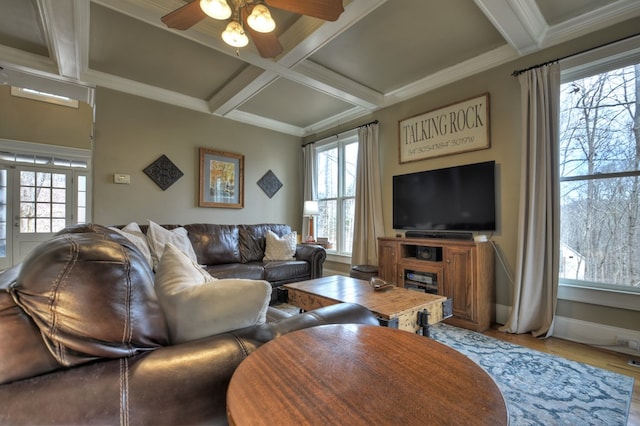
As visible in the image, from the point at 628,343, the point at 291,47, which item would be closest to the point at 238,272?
the point at 291,47

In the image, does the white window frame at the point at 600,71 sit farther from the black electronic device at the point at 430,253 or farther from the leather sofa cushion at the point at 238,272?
the leather sofa cushion at the point at 238,272

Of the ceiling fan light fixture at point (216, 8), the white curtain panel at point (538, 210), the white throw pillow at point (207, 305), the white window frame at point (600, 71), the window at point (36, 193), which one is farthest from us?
the window at point (36, 193)

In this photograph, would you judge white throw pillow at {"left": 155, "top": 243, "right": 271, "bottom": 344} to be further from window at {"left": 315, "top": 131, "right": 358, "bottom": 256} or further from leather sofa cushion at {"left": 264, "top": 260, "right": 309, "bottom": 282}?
window at {"left": 315, "top": 131, "right": 358, "bottom": 256}

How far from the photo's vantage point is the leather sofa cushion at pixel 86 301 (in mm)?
628

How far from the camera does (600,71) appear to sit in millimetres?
2416

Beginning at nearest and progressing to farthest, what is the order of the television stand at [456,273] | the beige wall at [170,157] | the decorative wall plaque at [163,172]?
the television stand at [456,273] → the beige wall at [170,157] → the decorative wall plaque at [163,172]

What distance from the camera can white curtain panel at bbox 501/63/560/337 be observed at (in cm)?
248

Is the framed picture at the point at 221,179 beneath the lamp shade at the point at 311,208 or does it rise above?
above

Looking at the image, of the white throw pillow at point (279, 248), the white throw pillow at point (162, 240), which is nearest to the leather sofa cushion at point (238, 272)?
the white throw pillow at point (162, 240)

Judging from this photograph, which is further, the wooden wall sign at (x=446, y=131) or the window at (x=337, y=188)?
the window at (x=337, y=188)

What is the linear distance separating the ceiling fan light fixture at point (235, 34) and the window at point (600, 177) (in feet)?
9.15

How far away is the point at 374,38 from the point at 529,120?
1.59 meters

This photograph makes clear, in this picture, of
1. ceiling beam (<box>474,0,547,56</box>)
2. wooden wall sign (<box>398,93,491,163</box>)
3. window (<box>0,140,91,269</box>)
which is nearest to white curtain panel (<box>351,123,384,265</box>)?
wooden wall sign (<box>398,93,491,163</box>)

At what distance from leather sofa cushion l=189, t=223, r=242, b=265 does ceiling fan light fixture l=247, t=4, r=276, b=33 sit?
2504 millimetres
